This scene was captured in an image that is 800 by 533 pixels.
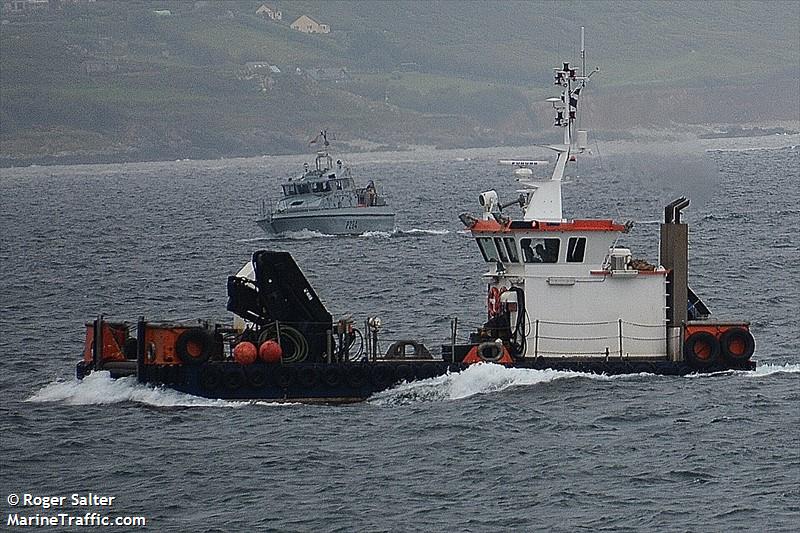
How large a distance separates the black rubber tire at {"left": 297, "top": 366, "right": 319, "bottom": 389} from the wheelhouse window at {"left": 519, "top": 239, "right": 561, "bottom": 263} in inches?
199

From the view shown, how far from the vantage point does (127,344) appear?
3675 cm

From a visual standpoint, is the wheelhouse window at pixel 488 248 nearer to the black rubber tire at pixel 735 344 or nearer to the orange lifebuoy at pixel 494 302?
the orange lifebuoy at pixel 494 302

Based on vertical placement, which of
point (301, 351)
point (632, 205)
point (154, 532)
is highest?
point (632, 205)

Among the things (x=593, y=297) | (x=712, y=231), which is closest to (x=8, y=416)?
(x=593, y=297)

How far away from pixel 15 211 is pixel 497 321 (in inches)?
4375

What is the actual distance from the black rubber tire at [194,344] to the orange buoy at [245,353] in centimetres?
64

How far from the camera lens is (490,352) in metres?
35.6

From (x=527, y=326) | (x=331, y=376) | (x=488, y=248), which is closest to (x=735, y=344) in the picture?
(x=527, y=326)

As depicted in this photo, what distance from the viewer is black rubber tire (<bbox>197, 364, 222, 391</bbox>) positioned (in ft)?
115

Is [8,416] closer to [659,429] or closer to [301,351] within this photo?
[301,351]

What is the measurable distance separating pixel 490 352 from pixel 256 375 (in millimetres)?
4863

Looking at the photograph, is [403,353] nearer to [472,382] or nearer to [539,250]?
[472,382]

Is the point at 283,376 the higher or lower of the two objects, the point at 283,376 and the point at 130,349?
the lower

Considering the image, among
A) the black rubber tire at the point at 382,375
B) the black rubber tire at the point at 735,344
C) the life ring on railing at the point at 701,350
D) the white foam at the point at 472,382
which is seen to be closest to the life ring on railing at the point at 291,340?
the black rubber tire at the point at 382,375
